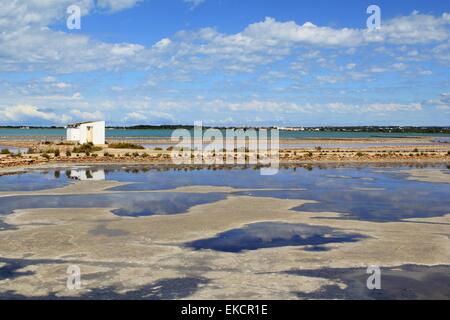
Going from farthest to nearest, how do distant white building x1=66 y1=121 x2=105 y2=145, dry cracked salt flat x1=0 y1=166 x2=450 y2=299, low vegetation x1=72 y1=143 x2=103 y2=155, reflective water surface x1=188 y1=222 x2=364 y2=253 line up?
1. distant white building x1=66 y1=121 x2=105 y2=145
2. low vegetation x1=72 y1=143 x2=103 y2=155
3. reflective water surface x1=188 y1=222 x2=364 y2=253
4. dry cracked salt flat x1=0 y1=166 x2=450 y2=299

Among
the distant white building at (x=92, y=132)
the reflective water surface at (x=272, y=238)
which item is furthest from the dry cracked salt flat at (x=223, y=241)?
the distant white building at (x=92, y=132)

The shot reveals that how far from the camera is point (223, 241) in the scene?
11688 millimetres

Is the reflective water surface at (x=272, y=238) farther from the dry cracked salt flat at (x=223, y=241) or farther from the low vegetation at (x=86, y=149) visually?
the low vegetation at (x=86, y=149)

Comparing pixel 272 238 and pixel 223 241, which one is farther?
pixel 272 238

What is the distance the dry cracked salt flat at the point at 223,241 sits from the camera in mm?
8367

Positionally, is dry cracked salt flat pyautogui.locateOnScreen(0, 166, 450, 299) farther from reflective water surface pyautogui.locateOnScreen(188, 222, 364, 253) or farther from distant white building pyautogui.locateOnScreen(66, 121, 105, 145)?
distant white building pyautogui.locateOnScreen(66, 121, 105, 145)

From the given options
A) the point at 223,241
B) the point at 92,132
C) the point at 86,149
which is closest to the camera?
the point at 223,241

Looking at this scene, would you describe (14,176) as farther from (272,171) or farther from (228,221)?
(228,221)

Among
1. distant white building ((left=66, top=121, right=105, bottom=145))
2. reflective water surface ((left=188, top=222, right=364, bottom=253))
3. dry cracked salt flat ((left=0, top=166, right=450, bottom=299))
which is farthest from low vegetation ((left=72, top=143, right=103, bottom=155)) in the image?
reflective water surface ((left=188, top=222, right=364, bottom=253))

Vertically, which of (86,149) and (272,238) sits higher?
(86,149)

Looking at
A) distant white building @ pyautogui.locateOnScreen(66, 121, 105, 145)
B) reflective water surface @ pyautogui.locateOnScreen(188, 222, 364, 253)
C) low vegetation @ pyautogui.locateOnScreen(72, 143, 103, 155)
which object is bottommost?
reflective water surface @ pyautogui.locateOnScreen(188, 222, 364, 253)

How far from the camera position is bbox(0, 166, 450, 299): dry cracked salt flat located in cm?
837

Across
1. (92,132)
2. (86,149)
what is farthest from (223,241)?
(92,132)

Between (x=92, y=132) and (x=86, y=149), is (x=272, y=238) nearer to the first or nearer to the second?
(x=86, y=149)
